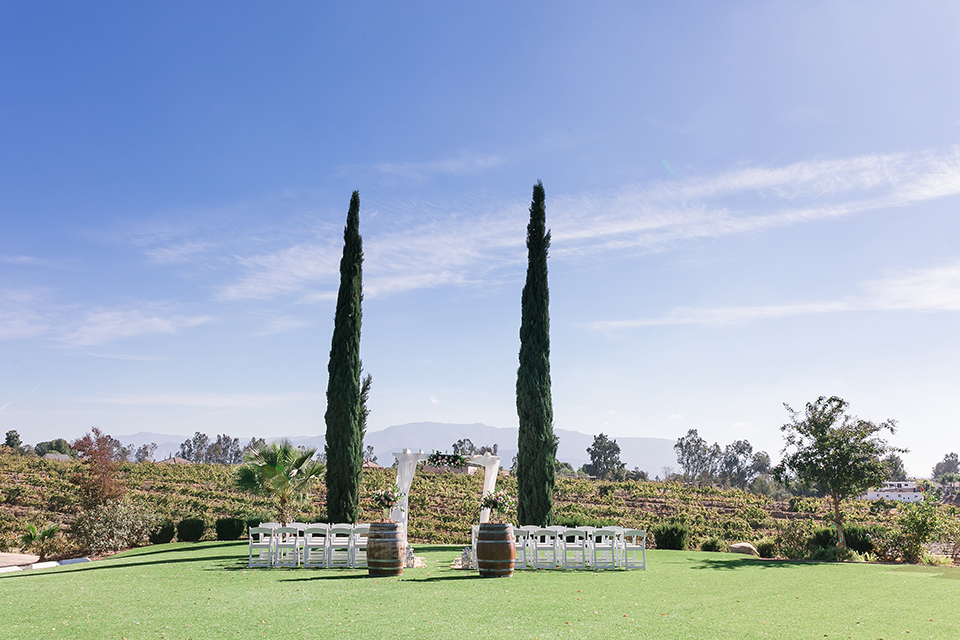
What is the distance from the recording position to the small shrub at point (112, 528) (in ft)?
55.3

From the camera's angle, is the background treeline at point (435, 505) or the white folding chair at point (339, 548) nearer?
the white folding chair at point (339, 548)

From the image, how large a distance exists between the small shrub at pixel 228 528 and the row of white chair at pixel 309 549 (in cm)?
714

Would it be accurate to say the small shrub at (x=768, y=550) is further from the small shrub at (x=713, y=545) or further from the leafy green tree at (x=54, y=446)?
the leafy green tree at (x=54, y=446)

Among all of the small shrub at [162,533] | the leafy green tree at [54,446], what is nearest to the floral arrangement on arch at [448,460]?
the small shrub at [162,533]

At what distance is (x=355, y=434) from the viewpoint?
18.8 m

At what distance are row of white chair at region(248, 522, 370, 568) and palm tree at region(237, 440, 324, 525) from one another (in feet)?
14.1

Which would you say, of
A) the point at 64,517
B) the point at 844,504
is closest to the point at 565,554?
the point at 64,517

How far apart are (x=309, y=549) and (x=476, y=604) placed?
574 cm

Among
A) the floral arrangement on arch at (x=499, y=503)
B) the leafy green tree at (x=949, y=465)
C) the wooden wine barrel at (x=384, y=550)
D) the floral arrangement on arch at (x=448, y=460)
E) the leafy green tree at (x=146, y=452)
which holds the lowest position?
the leafy green tree at (x=949, y=465)

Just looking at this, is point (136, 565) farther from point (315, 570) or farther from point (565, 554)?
point (565, 554)

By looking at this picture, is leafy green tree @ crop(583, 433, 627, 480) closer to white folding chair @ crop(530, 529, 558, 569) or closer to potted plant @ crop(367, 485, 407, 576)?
white folding chair @ crop(530, 529, 558, 569)

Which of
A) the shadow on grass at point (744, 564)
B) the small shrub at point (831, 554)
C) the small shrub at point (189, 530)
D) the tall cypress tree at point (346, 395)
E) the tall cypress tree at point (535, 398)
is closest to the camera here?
the shadow on grass at point (744, 564)

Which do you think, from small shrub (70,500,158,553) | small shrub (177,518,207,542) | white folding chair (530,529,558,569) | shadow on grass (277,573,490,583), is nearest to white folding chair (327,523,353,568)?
shadow on grass (277,573,490,583)

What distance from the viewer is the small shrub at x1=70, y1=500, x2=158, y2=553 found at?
55.3ft
